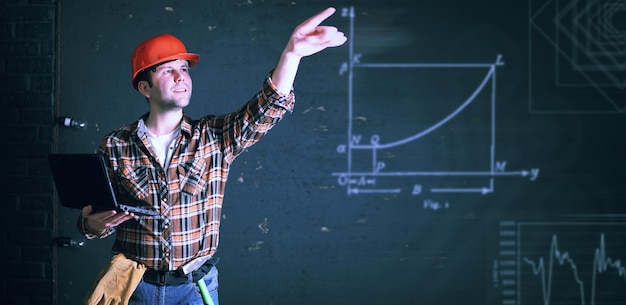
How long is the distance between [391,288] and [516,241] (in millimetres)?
655

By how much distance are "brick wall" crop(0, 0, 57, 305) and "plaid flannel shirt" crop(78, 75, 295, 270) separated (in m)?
1.13

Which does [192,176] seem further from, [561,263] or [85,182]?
[561,263]

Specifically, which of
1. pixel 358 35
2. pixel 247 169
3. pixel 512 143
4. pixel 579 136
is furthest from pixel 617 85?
pixel 247 169

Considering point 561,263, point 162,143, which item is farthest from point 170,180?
point 561,263

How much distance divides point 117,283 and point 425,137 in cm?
168

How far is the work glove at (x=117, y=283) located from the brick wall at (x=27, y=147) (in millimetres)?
1225

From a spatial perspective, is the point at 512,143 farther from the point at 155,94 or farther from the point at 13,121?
the point at 13,121

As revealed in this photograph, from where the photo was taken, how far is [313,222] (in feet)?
10.2

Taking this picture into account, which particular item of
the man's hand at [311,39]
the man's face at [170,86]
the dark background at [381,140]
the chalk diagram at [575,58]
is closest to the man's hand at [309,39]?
the man's hand at [311,39]

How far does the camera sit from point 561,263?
314 cm

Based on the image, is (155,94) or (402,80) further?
(402,80)

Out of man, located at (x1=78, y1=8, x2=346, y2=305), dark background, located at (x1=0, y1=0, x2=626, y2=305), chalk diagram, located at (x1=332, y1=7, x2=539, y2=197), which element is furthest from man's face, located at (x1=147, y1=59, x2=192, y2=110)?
chalk diagram, located at (x1=332, y1=7, x2=539, y2=197)

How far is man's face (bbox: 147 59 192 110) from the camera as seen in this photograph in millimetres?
2131

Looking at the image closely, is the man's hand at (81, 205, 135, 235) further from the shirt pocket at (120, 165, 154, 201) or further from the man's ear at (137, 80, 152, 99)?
the man's ear at (137, 80, 152, 99)
